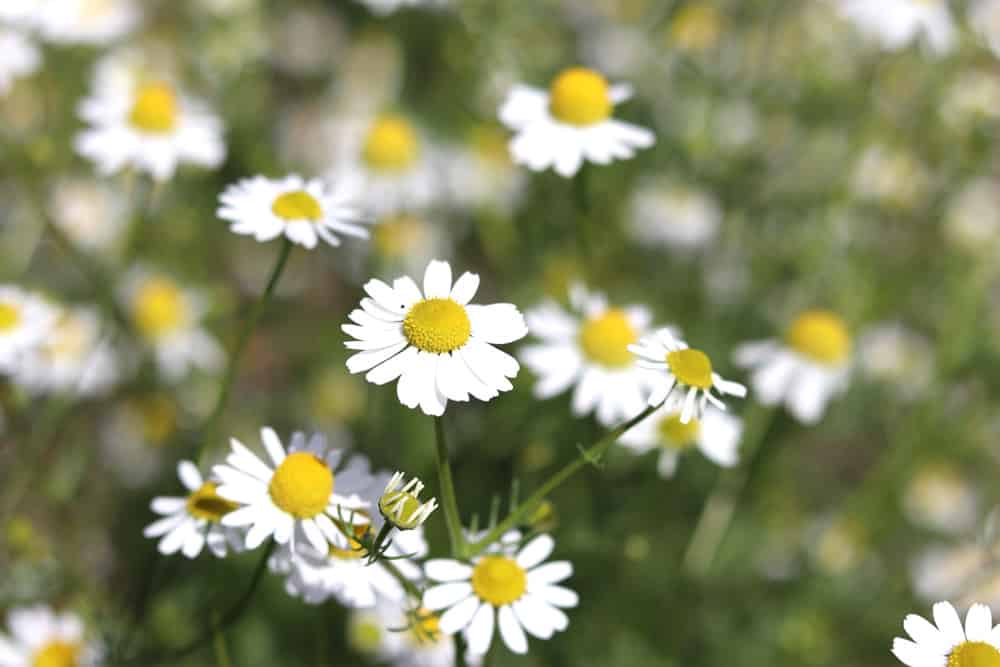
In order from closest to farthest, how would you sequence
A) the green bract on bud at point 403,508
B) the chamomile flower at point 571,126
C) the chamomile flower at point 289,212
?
the green bract on bud at point 403,508 → the chamomile flower at point 289,212 → the chamomile flower at point 571,126

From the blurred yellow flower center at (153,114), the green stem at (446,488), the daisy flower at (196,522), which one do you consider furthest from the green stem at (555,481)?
the blurred yellow flower center at (153,114)

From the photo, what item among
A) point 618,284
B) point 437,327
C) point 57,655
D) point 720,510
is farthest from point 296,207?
point 618,284

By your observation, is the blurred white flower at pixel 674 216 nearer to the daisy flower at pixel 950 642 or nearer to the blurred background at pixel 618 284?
the blurred background at pixel 618 284

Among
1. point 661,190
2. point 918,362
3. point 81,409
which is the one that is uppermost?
point 918,362

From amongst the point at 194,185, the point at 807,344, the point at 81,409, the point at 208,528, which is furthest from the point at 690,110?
the point at 208,528

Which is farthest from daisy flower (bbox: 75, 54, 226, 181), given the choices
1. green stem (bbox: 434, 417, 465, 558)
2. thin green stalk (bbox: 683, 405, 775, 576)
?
thin green stalk (bbox: 683, 405, 775, 576)

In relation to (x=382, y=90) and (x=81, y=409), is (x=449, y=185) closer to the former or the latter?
(x=382, y=90)
